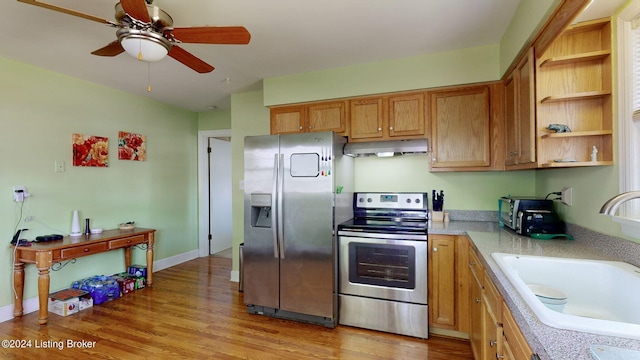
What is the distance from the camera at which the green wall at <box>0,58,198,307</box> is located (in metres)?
→ 2.81

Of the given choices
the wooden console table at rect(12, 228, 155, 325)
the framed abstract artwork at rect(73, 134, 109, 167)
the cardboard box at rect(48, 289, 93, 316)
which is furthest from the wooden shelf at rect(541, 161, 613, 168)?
the framed abstract artwork at rect(73, 134, 109, 167)

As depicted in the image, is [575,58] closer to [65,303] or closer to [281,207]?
[281,207]

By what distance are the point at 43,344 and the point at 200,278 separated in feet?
5.58

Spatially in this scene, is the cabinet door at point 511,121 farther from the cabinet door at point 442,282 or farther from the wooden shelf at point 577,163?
the cabinet door at point 442,282

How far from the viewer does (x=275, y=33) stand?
229 centimetres

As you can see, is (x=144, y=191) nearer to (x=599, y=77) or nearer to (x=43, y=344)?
(x=43, y=344)

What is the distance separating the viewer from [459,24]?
7.13 ft

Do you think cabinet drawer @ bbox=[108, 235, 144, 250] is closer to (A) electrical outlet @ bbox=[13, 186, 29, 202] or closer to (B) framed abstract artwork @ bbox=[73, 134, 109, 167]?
(A) electrical outlet @ bbox=[13, 186, 29, 202]

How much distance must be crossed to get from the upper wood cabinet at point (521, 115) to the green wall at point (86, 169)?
170 inches

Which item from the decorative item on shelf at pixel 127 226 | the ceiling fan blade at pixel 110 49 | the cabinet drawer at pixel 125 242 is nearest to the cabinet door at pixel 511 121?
the ceiling fan blade at pixel 110 49

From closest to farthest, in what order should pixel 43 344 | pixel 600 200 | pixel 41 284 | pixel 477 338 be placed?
pixel 600 200 < pixel 477 338 < pixel 43 344 < pixel 41 284

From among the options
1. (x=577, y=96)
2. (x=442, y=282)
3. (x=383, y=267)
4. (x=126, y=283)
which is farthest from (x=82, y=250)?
(x=577, y=96)

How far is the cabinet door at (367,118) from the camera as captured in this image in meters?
2.84

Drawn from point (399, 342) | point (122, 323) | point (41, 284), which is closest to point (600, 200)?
point (399, 342)
